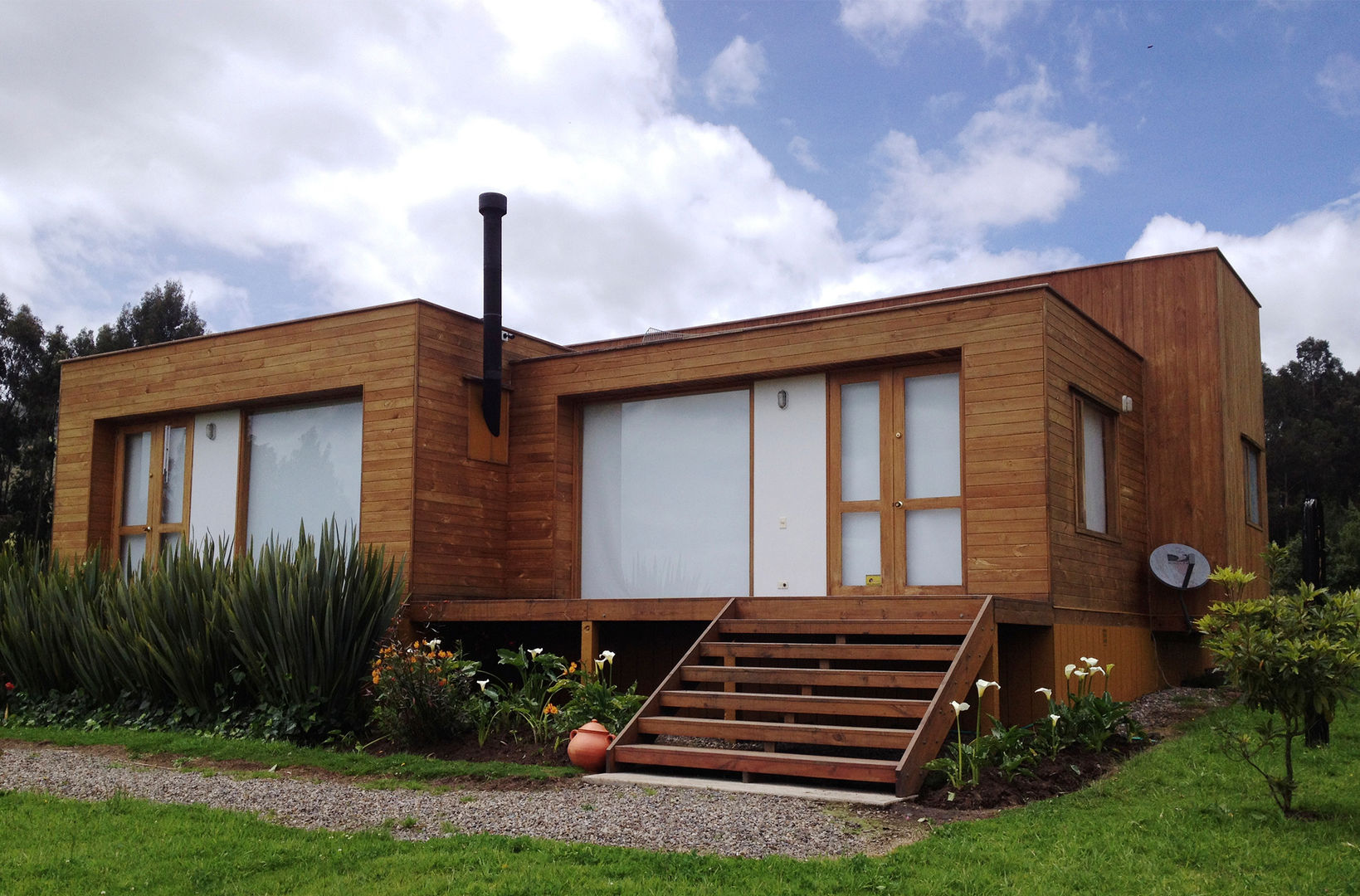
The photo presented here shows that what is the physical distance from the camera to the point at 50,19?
45.5 ft

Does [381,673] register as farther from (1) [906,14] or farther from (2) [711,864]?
(1) [906,14]

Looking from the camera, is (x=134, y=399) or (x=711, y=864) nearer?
(x=711, y=864)

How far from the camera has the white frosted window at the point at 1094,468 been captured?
381 inches

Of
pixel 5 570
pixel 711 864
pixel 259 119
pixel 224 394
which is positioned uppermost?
pixel 259 119

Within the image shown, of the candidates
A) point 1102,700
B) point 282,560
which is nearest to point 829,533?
point 1102,700

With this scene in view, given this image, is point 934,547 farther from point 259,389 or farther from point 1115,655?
point 259,389

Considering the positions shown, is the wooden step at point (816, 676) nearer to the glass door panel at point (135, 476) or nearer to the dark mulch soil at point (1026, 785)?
the dark mulch soil at point (1026, 785)

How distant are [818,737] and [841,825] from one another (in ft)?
4.55

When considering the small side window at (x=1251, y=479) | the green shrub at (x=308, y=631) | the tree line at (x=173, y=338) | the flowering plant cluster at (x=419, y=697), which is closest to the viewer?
the flowering plant cluster at (x=419, y=697)

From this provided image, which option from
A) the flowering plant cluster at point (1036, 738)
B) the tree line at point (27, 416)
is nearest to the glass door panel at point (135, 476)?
the flowering plant cluster at point (1036, 738)

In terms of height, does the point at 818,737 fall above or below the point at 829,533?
below

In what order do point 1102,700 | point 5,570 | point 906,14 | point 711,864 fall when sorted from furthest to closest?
point 906,14, point 5,570, point 1102,700, point 711,864

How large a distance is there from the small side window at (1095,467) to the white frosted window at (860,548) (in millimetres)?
1554

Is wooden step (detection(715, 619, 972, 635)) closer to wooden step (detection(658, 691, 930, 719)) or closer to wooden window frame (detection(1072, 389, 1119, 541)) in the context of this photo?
wooden step (detection(658, 691, 930, 719))
